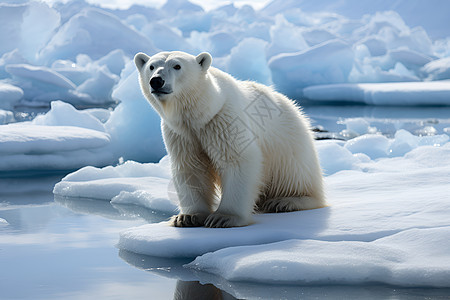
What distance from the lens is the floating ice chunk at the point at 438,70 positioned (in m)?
21.6

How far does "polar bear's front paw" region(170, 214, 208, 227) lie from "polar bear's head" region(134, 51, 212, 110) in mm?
631

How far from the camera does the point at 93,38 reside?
79.4 ft

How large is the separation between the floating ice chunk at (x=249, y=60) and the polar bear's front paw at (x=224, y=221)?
44.3 feet

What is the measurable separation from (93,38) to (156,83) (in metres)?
22.3

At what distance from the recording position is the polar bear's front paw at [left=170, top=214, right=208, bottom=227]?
3178 millimetres

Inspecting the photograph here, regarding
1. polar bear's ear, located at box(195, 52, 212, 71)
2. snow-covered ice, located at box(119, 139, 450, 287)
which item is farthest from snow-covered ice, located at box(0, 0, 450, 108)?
snow-covered ice, located at box(119, 139, 450, 287)

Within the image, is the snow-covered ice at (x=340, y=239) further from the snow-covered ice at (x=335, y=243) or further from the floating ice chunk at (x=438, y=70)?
the floating ice chunk at (x=438, y=70)

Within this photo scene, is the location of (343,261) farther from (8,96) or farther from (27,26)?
(27,26)

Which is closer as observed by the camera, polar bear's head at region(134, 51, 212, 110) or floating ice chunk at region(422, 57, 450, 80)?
polar bear's head at region(134, 51, 212, 110)

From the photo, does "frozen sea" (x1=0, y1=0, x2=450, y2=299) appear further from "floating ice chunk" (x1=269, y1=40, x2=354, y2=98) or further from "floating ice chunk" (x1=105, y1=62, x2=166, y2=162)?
"floating ice chunk" (x1=269, y1=40, x2=354, y2=98)

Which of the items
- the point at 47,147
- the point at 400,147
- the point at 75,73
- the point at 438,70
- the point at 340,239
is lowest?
the point at 340,239

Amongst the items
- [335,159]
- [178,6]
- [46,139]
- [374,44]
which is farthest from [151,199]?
[178,6]

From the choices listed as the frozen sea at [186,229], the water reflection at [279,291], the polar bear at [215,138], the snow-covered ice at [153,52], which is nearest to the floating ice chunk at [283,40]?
the snow-covered ice at [153,52]

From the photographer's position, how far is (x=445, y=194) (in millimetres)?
3305
